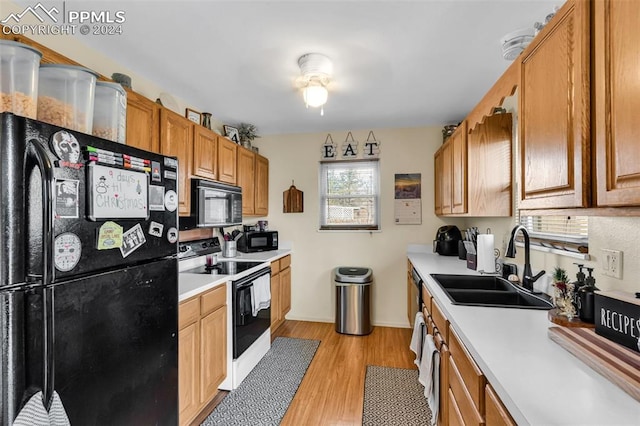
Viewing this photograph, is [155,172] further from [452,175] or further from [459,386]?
[452,175]

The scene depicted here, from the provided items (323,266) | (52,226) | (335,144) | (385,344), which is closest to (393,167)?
(335,144)

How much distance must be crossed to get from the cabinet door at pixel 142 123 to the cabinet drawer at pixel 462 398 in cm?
220

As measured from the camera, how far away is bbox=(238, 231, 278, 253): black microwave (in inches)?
135

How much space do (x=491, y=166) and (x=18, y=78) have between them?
2666 millimetres

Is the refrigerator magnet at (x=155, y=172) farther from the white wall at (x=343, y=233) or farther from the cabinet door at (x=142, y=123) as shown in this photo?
the white wall at (x=343, y=233)

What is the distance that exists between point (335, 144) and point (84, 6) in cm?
268

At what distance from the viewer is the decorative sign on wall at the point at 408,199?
3606 mm

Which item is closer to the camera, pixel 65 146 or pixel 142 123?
pixel 65 146

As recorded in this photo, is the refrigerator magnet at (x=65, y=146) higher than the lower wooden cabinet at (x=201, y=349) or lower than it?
higher

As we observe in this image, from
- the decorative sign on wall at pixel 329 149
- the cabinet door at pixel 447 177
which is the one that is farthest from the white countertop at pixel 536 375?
the decorative sign on wall at pixel 329 149

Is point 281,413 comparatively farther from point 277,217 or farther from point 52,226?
point 277,217

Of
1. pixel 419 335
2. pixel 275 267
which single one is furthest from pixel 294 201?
pixel 419 335

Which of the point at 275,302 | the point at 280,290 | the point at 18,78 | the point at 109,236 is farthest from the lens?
the point at 280,290

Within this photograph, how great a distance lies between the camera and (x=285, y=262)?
3.63 metres
